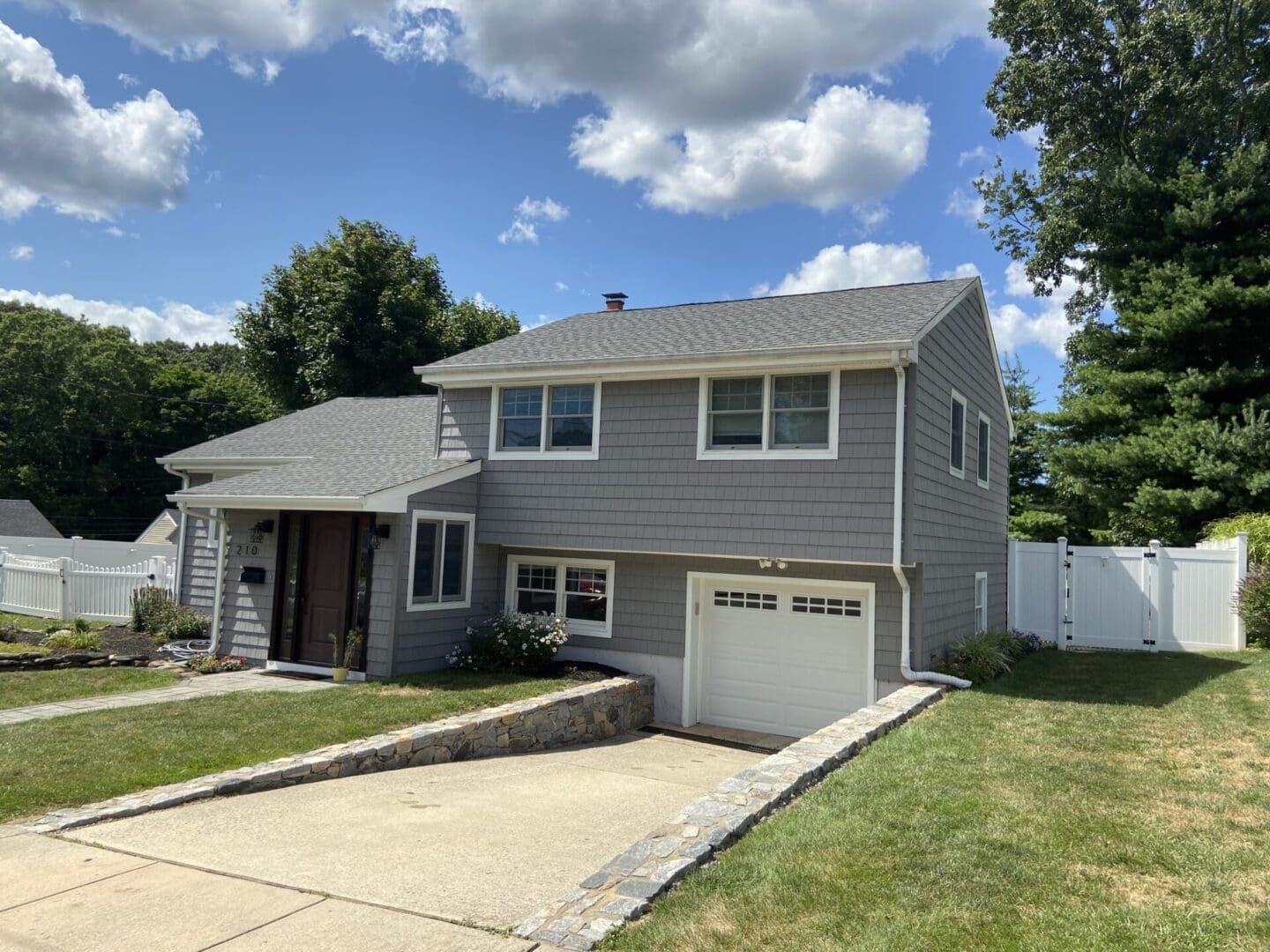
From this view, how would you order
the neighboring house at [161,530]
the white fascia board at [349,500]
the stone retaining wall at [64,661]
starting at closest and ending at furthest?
the white fascia board at [349,500] → the stone retaining wall at [64,661] → the neighboring house at [161,530]

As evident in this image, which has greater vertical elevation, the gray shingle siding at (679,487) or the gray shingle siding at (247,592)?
the gray shingle siding at (679,487)

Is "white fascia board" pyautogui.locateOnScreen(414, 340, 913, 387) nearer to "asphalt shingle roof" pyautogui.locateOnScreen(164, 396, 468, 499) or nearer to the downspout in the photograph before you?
the downspout

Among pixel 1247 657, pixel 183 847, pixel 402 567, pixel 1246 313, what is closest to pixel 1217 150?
pixel 1246 313

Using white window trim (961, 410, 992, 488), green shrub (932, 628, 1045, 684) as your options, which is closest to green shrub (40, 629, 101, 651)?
green shrub (932, 628, 1045, 684)

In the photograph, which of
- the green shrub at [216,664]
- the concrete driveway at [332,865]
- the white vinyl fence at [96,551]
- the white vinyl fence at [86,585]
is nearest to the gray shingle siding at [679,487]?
the green shrub at [216,664]

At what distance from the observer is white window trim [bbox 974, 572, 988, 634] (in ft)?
46.1

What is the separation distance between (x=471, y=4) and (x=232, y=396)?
142ft

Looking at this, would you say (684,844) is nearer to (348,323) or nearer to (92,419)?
(348,323)

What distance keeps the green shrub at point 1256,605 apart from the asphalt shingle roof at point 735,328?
257 inches

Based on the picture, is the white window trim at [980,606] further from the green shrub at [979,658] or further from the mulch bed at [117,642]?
the mulch bed at [117,642]

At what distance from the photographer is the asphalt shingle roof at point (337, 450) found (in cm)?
1206

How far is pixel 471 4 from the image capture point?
10609mm

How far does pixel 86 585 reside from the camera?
16.8 metres

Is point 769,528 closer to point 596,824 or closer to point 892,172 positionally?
point 596,824
